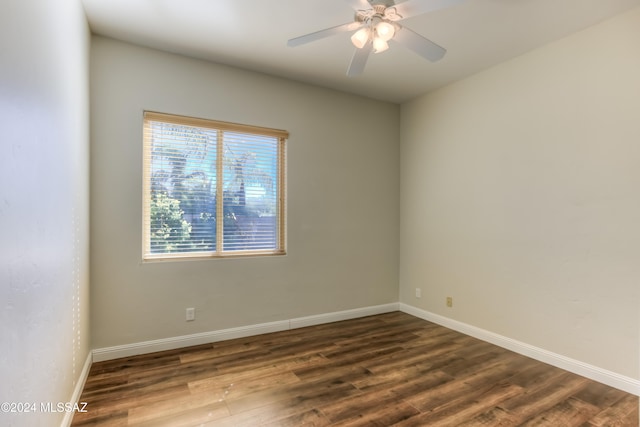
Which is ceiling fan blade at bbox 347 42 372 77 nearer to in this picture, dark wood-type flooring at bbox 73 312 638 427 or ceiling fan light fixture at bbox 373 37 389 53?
ceiling fan light fixture at bbox 373 37 389 53

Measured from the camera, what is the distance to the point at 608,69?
2.51m

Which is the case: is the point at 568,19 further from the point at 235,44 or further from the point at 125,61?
the point at 125,61

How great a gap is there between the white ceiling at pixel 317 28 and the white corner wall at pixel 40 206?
51 cm

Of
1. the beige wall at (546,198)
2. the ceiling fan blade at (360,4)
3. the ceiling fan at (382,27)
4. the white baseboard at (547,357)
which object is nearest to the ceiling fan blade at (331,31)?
the ceiling fan at (382,27)

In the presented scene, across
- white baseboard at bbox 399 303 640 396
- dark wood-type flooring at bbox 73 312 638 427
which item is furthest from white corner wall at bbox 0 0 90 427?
white baseboard at bbox 399 303 640 396

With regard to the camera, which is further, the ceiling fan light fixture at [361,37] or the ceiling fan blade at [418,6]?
the ceiling fan light fixture at [361,37]

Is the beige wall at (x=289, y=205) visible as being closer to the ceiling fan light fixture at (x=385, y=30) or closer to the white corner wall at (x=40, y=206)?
the white corner wall at (x=40, y=206)

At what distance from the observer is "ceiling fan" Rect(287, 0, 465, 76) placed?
6.30ft

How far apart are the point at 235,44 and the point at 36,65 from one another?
5.81ft

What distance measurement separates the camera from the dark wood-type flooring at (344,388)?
2031 millimetres

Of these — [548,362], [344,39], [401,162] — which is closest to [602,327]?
[548,362]

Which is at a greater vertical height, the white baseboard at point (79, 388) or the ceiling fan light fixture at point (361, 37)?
the ceiling fan light fixture at point (361, 37)

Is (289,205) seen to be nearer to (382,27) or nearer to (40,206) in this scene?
(382,27)

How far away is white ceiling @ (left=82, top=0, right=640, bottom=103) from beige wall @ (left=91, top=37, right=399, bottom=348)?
0.27 metres
